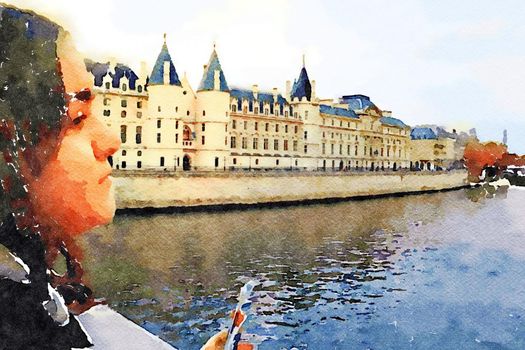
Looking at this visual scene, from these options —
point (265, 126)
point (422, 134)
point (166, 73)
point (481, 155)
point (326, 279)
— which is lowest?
point (326, 279)

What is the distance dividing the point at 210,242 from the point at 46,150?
12.4 ft

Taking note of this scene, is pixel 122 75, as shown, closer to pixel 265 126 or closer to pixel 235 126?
pixel 265 126

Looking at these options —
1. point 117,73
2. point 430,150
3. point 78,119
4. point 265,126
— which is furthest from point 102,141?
point 430,150

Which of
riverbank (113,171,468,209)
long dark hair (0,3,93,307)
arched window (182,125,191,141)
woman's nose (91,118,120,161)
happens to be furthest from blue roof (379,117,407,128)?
long dark hair (0,3,93,307)

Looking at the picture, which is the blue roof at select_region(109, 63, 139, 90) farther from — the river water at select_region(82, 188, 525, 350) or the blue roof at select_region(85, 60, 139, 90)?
the river water at select_region(82, 188, 525, 350)

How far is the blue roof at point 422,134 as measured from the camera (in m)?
3.18

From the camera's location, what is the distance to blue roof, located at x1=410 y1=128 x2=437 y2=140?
3176 mm

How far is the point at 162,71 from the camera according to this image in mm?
2666

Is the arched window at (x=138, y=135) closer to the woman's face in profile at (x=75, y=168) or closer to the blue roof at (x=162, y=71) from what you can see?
the blue roof at (x=162, y=71)

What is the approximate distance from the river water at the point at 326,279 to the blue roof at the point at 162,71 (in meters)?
0.87

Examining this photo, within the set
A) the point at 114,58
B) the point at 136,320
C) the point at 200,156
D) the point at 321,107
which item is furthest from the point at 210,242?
the point at 114,58

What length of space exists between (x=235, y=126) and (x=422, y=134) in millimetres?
1815

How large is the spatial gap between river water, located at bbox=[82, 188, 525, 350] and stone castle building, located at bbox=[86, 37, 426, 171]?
65 centimetres

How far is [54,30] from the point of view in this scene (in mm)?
893
